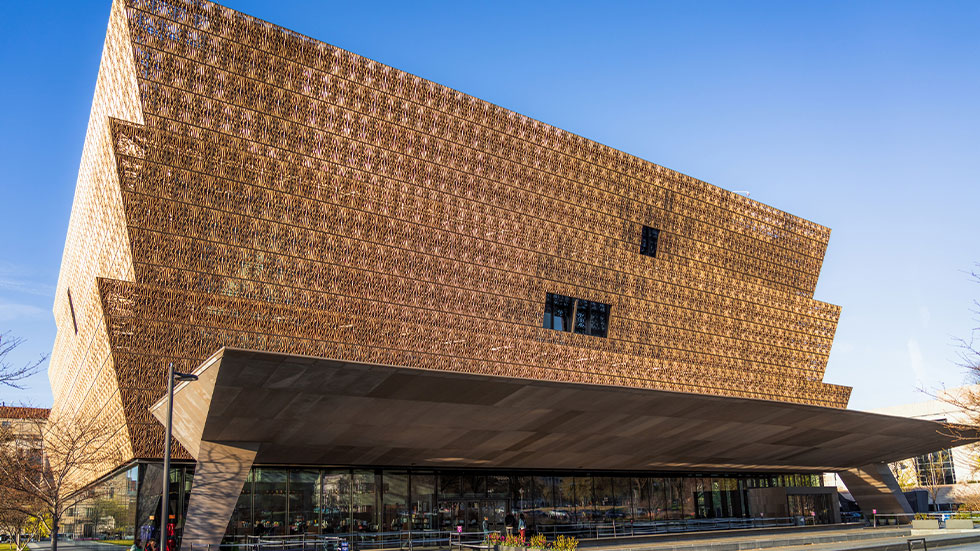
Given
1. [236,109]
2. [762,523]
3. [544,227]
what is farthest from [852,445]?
[236,109]

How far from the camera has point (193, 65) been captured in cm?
2694

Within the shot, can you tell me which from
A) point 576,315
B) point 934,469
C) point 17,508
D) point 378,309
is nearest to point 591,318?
point 576,315

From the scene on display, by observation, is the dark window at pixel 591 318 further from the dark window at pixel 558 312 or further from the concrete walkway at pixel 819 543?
the concrete walkway at pixel 819 543

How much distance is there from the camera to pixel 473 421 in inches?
1012

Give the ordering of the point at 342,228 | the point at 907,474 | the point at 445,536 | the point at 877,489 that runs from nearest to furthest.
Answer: the point at 342,228, the point at 445,536, the point at 877,489, the point at 907,474

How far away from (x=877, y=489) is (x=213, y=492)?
130 ft

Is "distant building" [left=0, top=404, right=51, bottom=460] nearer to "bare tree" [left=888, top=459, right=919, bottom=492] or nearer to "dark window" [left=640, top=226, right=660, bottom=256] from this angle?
"dark window" [left=640, top=226, right=660, bottom=256]

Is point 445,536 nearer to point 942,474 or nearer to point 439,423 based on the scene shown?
point 439,423

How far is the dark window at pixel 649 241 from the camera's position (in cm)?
4009

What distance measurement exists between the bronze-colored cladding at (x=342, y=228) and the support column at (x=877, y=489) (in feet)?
36.7

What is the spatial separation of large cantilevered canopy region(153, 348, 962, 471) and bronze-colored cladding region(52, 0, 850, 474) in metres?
3.96

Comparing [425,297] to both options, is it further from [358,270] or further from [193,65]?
[193,65]

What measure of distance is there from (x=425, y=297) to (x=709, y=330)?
60.5 feet

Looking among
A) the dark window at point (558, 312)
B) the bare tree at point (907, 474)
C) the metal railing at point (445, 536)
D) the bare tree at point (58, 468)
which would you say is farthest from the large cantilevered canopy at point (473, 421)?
the bare tree at point (907, 474)
